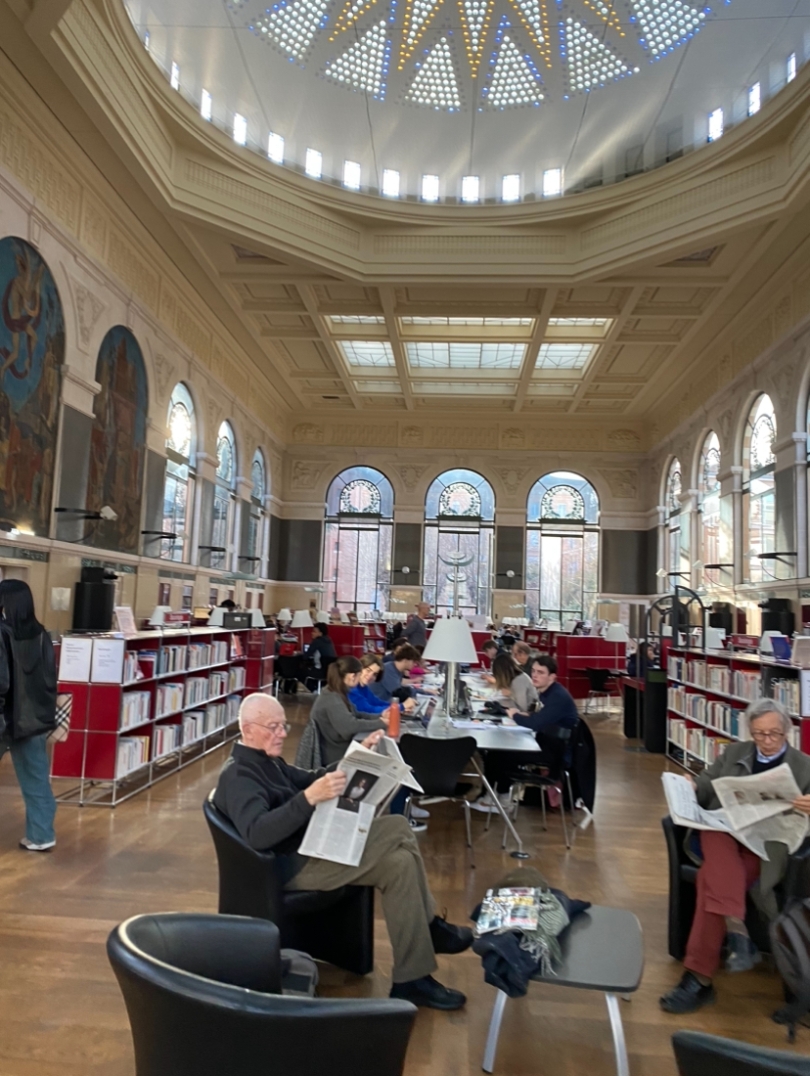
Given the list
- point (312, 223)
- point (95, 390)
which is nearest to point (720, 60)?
point (312, 223)

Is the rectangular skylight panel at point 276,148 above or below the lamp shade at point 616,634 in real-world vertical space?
above

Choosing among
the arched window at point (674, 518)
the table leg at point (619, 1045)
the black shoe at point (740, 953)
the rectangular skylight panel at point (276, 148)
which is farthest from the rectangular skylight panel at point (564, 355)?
→ the table leg at point (619, 1045)

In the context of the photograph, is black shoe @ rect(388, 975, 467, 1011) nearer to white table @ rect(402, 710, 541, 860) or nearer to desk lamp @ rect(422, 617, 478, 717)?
white table @ rect(402, 710, 541, 860)

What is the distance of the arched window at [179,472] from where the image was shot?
1254cm

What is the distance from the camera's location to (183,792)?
643 centimetres

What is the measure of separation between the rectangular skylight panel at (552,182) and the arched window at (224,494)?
742 centimetres

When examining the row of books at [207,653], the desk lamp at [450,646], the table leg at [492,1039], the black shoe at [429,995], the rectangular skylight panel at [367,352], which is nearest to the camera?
the table leg at [492,1039]

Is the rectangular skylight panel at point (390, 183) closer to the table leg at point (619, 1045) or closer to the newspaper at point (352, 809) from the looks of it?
the newspaper at point (352, 809)

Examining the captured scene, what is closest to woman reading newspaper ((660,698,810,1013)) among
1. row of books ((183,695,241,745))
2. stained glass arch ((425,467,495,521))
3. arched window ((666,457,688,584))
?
row of books ((183,695,241,745))

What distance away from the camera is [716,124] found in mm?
9930

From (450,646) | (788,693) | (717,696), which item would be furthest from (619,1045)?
(717,696)

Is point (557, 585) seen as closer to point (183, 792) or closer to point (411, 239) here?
point (411, 239)

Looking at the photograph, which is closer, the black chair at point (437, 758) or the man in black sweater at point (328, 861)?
the man in black sweater at point (328, 861)

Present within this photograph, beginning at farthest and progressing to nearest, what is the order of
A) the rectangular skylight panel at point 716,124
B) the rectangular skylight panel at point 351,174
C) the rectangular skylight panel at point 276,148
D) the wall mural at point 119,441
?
the rectangular skylight panel at point 351,174 < the rectangular skylight panel at point 276,148 < the rectangular skylight panel at point 716,124 < the wall mural at point 119,441
